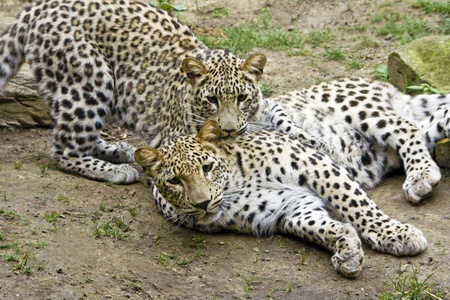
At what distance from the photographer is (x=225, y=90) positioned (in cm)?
901

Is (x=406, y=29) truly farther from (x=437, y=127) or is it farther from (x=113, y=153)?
(x=113, y=153)

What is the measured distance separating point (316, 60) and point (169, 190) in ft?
19.5

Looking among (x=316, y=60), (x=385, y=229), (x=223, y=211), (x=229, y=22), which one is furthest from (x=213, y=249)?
(x=229, y=22)

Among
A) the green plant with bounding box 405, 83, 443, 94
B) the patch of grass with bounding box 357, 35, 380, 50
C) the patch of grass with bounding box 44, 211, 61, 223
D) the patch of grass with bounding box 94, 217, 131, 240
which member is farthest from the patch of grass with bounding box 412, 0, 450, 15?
the patch of grass with bounding box 44, 211, 61, 223

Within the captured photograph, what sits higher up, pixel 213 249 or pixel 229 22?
pixel 229 22

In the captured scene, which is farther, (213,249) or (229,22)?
(229,22)

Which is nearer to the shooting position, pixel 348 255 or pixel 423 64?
pixel 348 255

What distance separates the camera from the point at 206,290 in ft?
24.4

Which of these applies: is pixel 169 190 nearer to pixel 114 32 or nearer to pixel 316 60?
pixel 114 32

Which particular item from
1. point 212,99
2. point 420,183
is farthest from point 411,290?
point 212,99

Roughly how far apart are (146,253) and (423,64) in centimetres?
525

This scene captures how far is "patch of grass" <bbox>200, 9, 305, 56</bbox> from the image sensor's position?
44.6 feet

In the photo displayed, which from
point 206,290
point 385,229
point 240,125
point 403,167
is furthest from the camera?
point 403,167

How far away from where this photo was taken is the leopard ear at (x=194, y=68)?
9.16 meters
